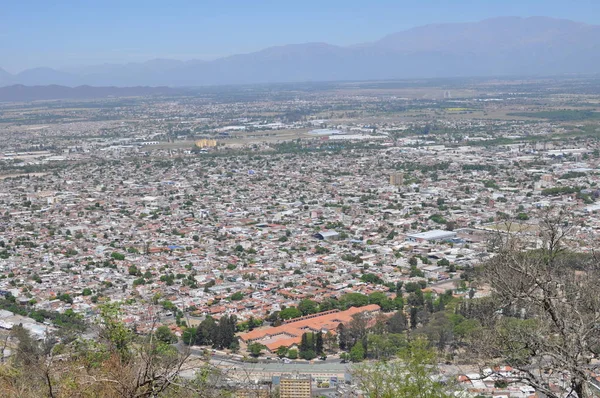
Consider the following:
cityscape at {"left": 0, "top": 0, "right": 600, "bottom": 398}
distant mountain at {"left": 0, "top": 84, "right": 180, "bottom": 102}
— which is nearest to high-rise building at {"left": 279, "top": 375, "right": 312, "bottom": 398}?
cityscape at {"left": 0, "top": 0, "right": 600, "bottom": 398}

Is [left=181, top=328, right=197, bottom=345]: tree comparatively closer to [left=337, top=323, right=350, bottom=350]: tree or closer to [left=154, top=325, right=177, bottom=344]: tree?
[left=154, top=325, right=177, bottom=344]: tree

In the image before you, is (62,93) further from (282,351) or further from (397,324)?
(282,351)

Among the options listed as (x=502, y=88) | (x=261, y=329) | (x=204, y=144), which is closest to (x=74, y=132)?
(x=204, y=144)

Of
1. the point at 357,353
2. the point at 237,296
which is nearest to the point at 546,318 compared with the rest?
the point at 357,353

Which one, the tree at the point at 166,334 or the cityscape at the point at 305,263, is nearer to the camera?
the cityscape at the point at 305,263

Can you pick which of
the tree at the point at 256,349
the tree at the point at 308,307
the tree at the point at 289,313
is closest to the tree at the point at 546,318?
the tree at the point at 256,349

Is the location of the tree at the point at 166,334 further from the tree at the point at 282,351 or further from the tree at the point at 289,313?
the tree at the point at 289,313

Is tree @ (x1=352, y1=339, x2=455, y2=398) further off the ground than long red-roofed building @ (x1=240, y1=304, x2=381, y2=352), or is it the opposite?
tree @ (x1=352, y1=339, x2=455, y2=398)

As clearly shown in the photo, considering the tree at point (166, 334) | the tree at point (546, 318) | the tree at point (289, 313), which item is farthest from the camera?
the tree at point (289, 313)

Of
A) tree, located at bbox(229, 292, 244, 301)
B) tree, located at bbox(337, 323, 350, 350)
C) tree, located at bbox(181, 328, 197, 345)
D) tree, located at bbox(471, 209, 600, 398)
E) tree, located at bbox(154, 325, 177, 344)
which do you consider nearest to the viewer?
tree, located at bbox(471, 209, 600, 398)
